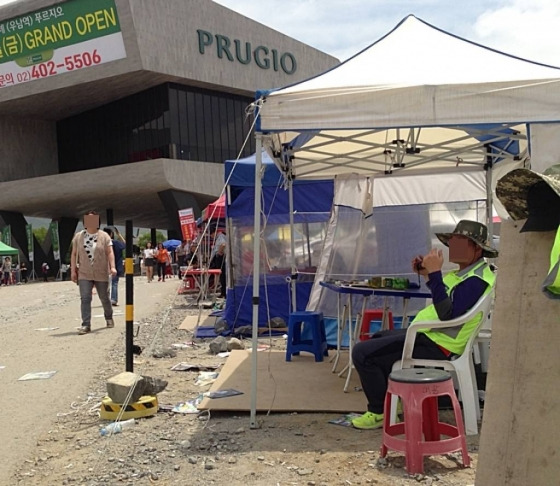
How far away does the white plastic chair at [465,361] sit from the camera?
468cm

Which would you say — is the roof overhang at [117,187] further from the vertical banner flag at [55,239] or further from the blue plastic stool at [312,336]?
the blue plastic stool at [312,336]

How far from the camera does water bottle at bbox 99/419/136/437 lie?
5149 mm

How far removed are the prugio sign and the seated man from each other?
111 ft

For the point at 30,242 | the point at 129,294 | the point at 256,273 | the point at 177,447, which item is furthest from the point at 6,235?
the point at 177,447

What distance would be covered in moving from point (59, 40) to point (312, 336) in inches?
1306

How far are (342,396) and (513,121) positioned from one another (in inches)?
107

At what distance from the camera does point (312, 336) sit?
7762 mm

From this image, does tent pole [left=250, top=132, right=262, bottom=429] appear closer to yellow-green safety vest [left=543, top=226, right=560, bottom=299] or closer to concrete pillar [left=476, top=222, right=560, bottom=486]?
concrete pillar [left=476, top=222, right=560, bottom=486]

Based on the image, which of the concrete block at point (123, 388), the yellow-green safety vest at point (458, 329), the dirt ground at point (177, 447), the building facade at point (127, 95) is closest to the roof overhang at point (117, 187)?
the building facade at point (127, 95)

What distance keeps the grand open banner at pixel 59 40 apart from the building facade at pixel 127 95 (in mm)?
56

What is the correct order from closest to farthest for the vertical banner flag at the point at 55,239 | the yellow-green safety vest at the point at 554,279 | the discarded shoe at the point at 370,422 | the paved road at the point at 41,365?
the yellow-green safety vest at the point at 554,279 → the discarded shoe at the point at 370,422 → the paved road at the point at 41,365 → the vertical banner flag at the point at 55,239

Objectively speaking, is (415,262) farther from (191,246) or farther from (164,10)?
(164,10)

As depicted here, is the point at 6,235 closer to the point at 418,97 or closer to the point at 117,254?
the point at 117,254

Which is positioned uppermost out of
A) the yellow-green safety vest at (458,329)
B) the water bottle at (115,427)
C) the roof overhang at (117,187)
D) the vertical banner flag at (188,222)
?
the roof overhang at (117,187)
